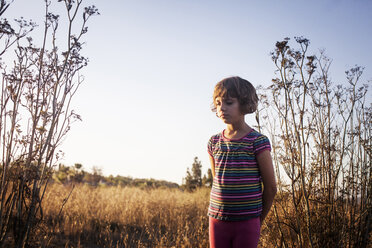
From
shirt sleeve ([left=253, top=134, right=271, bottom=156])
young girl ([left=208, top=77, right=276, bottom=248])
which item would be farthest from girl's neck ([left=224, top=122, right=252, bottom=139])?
shirt sleeve ([left=253, top=134, right=271, bottom=156])

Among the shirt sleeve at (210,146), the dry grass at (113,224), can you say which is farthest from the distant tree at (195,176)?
the shirt sleeve at (210,146)

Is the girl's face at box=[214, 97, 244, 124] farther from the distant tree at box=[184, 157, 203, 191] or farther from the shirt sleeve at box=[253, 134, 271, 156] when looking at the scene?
the distant tree at box=[184, 157, 203, 191]

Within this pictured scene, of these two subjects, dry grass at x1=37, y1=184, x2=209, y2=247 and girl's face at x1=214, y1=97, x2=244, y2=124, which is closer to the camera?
girl's face at x1=214, y1=97, x2=244, y2=124

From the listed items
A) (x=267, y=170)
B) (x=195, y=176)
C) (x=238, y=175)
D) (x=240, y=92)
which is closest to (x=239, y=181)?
(x=238, y=175)

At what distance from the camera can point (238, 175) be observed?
5.33 feet

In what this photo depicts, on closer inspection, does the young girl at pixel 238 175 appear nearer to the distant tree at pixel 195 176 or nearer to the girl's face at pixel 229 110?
the girl's face at pixel 229 110

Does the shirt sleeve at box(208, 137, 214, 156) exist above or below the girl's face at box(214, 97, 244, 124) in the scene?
below

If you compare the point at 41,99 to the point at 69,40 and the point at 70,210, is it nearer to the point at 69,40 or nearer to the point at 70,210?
the point at 69,40

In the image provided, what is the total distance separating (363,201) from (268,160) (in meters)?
2.25

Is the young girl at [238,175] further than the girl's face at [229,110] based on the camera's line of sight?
No

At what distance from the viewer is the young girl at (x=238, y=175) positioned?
1566 millimetres

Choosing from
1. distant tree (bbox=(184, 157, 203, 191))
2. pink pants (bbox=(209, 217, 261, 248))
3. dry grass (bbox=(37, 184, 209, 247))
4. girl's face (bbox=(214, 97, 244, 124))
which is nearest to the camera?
pink pants (bbox=(209, 217, 261, 248))

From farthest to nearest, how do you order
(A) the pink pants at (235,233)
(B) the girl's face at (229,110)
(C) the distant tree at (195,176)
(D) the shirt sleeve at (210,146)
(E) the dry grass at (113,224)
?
(C) the distant tree at (195,176)
(E) the dry grass at (113,224)
(D) the shirt sleeve at (210,146)
(B) the girl's face at (229,110)
(A) the pink pants at (235,233)

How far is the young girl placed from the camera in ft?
5.14
